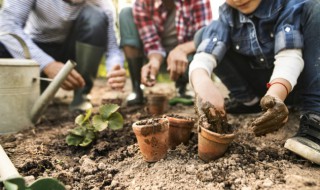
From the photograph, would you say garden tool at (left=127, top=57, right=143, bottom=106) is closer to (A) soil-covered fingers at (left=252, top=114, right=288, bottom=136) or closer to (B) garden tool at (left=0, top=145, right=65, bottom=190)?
(A) soil-covered fingers at (left=252, top=114, right=288, bottom=136)

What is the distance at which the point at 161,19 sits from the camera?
2887 millimetres

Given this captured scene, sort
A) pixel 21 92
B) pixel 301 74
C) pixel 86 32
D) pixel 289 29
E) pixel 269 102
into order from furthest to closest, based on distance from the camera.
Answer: pixel 86 32
pixel 21 92
pixel 301 74
pixel 289 29
pixel 269 102

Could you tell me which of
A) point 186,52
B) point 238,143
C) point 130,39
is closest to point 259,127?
point 238,143

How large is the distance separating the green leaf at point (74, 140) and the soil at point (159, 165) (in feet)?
0.14

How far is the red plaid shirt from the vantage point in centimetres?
270

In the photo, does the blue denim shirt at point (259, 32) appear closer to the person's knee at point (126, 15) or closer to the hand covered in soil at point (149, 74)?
the hand covered in soil at point (149, 74)

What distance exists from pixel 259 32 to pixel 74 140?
122cm

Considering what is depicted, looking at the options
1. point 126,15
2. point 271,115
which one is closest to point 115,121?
point 271,115

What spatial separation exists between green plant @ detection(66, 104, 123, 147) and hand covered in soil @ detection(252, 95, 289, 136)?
0.76 m

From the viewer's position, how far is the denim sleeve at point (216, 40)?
1875 mm

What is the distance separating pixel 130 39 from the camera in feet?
9.59

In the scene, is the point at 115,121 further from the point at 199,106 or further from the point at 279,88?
the point at 279,88

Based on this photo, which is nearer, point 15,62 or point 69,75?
point 15,62

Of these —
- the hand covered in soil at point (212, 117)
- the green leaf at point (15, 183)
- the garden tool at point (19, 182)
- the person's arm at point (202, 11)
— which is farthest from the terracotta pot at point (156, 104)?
the green leaf at point (15, 183)
